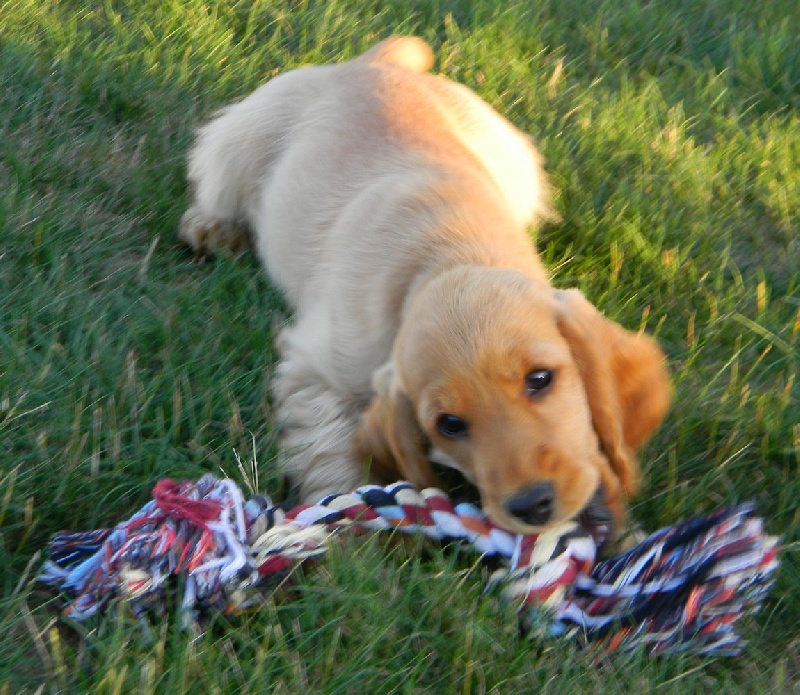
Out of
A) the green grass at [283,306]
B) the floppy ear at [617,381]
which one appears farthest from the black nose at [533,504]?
the floppy ear at [617,381]

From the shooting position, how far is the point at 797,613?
228 cm

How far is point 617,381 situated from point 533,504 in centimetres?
46

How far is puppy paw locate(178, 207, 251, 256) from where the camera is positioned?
3.58 metres

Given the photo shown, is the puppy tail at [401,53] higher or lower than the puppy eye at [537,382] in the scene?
lower

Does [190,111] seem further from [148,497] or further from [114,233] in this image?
[148,497]

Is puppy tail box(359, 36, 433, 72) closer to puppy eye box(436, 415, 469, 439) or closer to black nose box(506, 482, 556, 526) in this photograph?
puppy eye box(436, 415, 469, 439)

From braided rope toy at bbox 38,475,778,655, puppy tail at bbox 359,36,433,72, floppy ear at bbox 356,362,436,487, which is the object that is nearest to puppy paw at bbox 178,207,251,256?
puppy tail at bbox 359,36,433,72

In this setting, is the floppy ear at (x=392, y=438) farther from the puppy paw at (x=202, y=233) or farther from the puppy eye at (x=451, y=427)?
the puppy paw at (x=202, y=233)

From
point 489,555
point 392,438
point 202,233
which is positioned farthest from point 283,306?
point 489,555

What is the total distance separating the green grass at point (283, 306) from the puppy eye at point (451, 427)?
0.86 ft

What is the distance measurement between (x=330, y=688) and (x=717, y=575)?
0.76m

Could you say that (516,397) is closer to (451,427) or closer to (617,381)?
(451,427)

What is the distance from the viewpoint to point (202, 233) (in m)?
3.60

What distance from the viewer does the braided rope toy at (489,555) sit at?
2043mm
